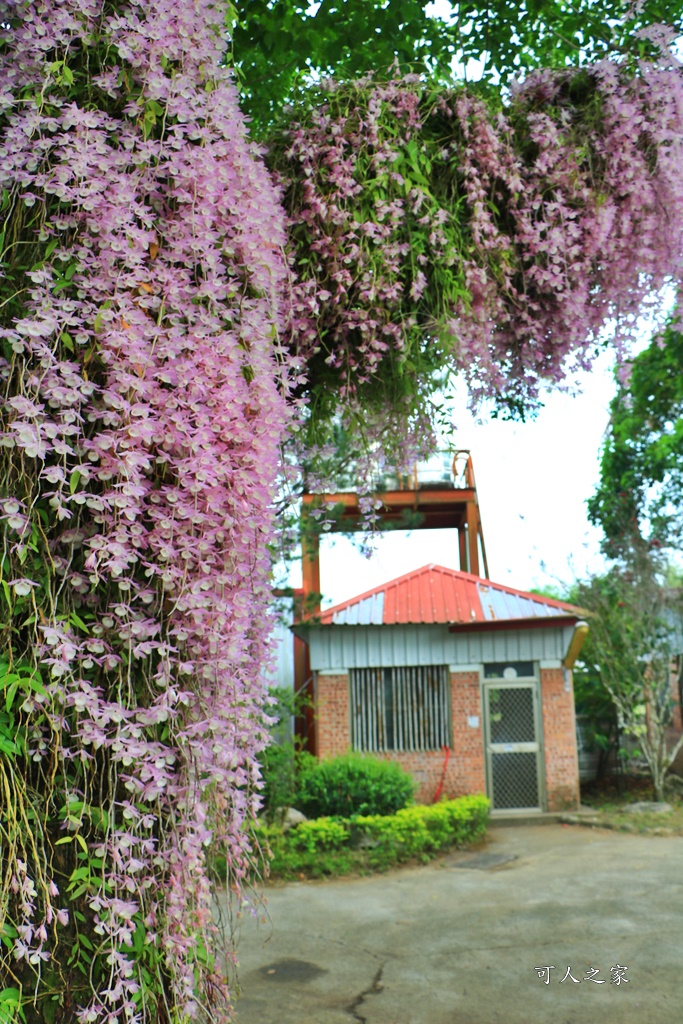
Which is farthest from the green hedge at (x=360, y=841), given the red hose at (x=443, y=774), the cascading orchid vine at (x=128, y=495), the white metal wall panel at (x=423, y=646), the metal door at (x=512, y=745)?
the cascading orchid vine at (x=128, y=495)

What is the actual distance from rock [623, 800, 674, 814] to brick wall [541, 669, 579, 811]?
2.22ft

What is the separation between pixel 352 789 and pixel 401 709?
6.53 ft

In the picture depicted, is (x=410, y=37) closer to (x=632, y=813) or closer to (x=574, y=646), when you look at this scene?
(x=574, y=646)

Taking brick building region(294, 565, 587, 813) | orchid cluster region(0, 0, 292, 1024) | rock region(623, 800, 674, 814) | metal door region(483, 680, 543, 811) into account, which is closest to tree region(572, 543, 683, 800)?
rock region(623, 800, 674, 814)

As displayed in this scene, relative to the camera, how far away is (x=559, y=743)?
11.3 metres

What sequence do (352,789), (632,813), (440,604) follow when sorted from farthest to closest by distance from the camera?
(440,604) → (632,813) → (352,789)

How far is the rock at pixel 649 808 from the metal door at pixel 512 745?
1144 mm

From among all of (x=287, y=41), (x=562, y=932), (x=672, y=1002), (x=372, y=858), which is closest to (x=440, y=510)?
(x=372, y=858)

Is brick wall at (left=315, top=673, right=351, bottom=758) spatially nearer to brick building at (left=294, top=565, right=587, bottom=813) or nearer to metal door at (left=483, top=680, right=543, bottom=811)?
brick building at (left=294, top=565, right=587, bottom=813)

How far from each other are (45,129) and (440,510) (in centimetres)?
1243

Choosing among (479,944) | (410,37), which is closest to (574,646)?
(479,944)

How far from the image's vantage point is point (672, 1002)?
13.3ft

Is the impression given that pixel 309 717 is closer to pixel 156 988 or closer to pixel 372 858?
pixel 372 858

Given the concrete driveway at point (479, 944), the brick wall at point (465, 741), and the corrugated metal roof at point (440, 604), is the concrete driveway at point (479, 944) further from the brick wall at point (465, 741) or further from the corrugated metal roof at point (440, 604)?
the corrugated metal roof at point (440, 604)
